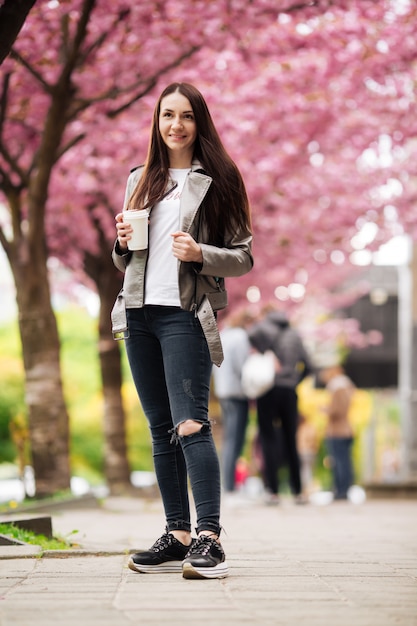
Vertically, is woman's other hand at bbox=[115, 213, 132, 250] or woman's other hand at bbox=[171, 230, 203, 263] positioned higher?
woman's other hand at bbox=[115, 213, 132, 250]

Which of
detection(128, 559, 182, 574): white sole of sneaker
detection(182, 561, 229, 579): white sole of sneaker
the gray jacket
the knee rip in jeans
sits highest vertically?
the gray jacket

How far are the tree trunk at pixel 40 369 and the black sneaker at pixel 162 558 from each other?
627 centimetres

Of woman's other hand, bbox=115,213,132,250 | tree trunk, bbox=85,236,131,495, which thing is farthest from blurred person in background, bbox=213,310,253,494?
woman's other hand, bbox=115,213,132,250

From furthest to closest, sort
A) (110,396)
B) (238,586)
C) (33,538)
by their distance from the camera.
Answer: (110,396) → (33,538) → (238,586)

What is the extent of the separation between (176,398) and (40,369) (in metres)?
6.51

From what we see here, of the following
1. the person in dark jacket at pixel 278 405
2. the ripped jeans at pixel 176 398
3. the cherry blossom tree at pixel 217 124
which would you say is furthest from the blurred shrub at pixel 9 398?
the ripped jeans at pixel 176 398

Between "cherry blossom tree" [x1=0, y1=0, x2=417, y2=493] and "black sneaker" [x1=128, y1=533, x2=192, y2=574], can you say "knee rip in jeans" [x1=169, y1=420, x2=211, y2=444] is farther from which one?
"cherry blossom tree" [x1=0, y1=0, x2=417, y2=493]

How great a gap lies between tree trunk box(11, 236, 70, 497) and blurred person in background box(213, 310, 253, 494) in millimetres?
1823

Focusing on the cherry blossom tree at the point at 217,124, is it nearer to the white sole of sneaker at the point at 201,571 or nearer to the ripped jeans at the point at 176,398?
the ripped jeans at the point at 176,398

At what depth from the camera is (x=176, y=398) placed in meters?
4.89

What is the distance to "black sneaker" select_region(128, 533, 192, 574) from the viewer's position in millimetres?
4891

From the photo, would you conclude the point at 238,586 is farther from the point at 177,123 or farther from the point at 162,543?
the point at 177,123

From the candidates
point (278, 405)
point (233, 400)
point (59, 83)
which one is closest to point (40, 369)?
point (233, 400)

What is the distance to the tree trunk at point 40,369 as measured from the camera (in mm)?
11211
